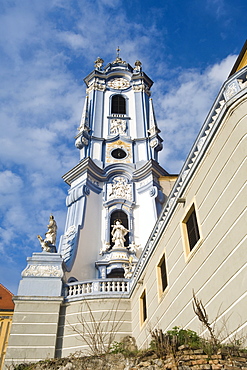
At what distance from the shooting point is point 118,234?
21.7 m

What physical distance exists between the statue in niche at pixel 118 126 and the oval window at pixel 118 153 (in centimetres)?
181

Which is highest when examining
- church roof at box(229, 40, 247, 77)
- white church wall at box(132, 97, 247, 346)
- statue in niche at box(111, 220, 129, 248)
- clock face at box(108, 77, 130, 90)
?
clock face at box(108, 77, 130, 90)

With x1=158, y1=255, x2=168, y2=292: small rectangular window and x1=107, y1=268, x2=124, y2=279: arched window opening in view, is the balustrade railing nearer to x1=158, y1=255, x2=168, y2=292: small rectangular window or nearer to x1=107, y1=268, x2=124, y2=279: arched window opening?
x1=107, y1=268, x2=124, y2=279: arched window opening

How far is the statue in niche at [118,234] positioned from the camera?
21489mm

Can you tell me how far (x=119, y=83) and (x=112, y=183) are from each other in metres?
11.7

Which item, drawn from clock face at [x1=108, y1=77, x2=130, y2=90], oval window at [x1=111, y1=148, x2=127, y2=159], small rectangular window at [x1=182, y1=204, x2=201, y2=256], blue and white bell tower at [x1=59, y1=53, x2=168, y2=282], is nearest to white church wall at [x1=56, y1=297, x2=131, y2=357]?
blue and white bell tower at [x1=59, y1=53, x2=168, y2=282]

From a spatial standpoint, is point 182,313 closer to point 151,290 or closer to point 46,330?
point 151,290

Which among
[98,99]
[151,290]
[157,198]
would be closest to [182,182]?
[151,290]

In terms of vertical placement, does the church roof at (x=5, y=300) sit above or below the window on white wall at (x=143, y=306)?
above

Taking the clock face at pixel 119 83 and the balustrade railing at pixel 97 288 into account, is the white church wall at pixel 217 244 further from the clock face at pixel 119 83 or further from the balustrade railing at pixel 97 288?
the clock face at pixel 119 83

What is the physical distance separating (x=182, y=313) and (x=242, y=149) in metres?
4.46

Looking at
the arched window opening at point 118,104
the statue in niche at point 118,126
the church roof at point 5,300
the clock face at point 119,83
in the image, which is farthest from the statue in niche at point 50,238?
the clock face at point 119,83

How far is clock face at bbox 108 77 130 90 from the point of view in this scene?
1265 inches

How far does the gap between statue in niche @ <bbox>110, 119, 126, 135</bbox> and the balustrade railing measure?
13864 millimetres
